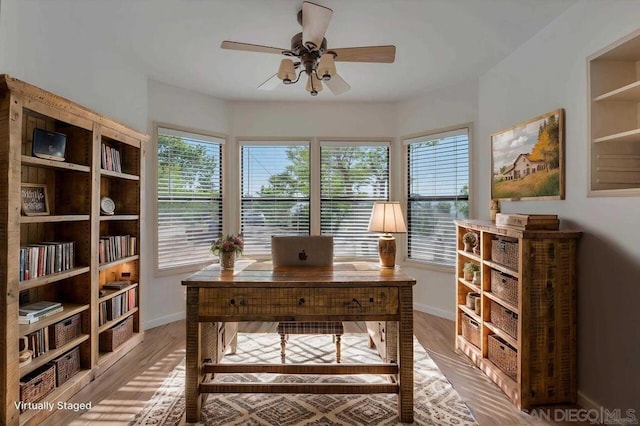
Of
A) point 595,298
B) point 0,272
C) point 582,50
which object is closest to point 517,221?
point 595,298

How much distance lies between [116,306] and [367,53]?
117 inches

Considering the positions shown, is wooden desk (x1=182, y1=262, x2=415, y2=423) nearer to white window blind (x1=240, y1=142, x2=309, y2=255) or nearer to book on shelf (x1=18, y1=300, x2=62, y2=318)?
book on shelf (x1=18, y1=300, x2=62, y2=318)

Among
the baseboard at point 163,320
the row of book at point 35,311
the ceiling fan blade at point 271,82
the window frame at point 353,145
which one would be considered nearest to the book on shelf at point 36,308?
the row of book at point 35,311

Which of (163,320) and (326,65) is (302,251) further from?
(163,320)

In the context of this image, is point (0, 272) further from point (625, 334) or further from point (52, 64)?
point (625, 334)

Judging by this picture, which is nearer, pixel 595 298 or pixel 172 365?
pixel 595 298

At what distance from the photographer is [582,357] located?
2.21 m

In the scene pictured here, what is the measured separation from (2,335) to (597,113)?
3868 millimetres

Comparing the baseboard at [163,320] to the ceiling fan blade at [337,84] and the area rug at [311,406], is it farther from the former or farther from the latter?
the ceiling fan blade at [337,84]

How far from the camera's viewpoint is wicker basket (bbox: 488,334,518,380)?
7.64 ft

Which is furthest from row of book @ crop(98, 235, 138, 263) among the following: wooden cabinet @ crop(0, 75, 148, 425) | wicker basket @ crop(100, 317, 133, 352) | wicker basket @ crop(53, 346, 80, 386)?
wicker basket @ crop(53, 346, 80, 386)

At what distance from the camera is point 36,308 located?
7.20 ft

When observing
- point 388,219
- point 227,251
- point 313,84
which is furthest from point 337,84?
point 227,251

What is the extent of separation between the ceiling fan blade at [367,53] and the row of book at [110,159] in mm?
2090
